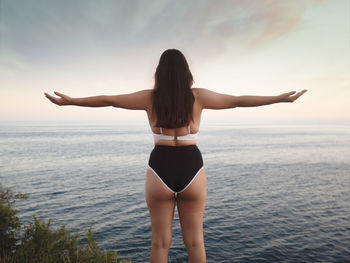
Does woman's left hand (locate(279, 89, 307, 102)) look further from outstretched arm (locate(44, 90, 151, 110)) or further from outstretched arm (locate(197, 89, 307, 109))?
outstretched arm (locate(44, 90, 151, 110))

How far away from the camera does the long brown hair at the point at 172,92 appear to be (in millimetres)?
2830

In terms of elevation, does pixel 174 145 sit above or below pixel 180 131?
below

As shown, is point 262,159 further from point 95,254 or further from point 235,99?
point 235,99

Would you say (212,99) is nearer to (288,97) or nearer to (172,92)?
(172,92)

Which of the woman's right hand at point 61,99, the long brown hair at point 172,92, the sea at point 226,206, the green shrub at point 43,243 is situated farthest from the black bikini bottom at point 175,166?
the sea at point 226,206

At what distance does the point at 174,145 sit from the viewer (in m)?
2.98

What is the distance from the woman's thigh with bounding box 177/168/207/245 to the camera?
2.94 m

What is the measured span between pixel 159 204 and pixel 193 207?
383mm

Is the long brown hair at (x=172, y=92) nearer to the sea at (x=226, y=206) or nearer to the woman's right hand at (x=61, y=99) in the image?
the woman's right hand at (x=61, y=99)

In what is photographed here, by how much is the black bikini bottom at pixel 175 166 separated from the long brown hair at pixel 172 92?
0.30 meters

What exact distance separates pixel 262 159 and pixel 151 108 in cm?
6760

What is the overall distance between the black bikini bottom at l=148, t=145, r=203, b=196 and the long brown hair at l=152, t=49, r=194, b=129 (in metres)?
0.30

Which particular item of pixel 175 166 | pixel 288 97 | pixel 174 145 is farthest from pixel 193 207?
pixel 288 97

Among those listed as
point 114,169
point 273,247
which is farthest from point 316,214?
point 114,169
